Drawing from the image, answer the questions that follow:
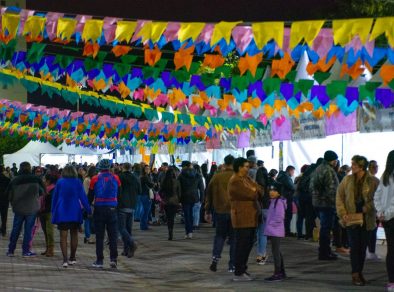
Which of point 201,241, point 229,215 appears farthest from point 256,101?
point 229,215

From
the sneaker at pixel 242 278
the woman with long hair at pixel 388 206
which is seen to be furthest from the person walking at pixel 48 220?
the woman with long hair at pixel 388 206

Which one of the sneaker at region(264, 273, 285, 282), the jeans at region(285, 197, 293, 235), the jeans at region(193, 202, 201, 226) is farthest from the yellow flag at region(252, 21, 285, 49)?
the jeans at region(193, 202, 201, 226)

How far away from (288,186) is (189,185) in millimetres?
4175

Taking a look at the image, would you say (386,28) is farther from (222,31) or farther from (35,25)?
(35,25)

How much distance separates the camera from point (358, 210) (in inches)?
561

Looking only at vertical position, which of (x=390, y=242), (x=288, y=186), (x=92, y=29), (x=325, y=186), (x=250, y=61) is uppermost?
(x=92, y=29)

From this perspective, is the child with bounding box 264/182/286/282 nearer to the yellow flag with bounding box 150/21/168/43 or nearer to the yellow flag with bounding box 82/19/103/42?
the yellow flag with bounding box 150/21/168/43

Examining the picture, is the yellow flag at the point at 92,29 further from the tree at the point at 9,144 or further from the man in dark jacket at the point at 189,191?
the tree at the point at 9,144

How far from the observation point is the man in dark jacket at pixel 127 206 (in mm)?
18797

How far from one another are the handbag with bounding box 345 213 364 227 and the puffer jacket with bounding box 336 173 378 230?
8 cm

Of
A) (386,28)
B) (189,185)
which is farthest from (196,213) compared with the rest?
(386,28)

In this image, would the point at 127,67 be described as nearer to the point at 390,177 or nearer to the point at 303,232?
the point at 390,177

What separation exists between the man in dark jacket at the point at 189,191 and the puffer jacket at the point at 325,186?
7.12 meters

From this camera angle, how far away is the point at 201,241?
2402 centimetres
